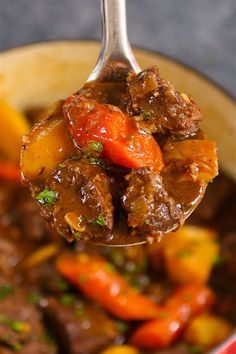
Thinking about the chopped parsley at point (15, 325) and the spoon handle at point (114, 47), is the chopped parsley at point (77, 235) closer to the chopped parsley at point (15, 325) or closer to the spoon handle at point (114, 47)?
the spoon handle at point (114, 47)

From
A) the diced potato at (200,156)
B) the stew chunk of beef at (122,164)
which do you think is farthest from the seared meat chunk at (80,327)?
the diced potato at (200,156)

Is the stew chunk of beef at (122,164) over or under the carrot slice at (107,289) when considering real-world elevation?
over

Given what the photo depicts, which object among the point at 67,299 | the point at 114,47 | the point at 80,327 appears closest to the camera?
the point at 114,47

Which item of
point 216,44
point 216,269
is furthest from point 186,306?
point 216,44

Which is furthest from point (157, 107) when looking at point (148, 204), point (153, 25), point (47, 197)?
point (153, 25)

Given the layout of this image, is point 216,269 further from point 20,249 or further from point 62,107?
point 62,107

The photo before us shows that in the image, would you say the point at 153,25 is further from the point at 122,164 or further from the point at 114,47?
the point at 122,164

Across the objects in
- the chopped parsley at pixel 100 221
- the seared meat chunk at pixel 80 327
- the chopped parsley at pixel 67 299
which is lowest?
the seared meat chunk at pixel 80 327
